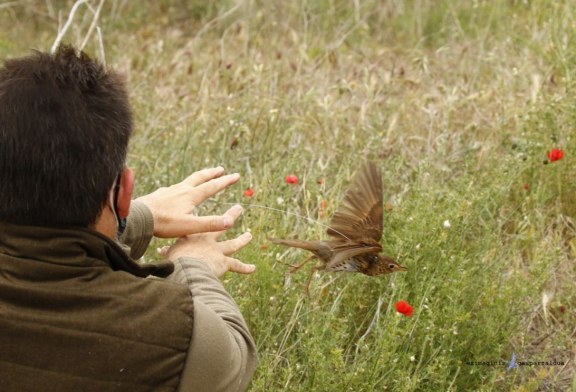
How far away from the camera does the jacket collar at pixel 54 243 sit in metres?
1.99

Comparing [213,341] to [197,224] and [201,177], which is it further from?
[201,177]

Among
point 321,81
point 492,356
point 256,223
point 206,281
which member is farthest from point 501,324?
point 321,81

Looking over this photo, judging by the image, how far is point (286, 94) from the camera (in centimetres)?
513

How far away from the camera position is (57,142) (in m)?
1.95

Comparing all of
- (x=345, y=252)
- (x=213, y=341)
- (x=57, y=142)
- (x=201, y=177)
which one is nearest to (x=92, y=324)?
(x=213, y=341)

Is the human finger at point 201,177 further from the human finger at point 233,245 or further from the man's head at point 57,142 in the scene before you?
the man's head at point 57,142

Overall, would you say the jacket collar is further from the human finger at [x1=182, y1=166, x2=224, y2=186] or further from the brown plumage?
the brown plumage

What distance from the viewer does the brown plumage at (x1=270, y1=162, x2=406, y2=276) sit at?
296cm

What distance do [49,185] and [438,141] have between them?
2855 mm

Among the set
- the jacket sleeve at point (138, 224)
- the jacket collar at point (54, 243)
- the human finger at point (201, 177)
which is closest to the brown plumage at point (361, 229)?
the human finger at point (201, 177)

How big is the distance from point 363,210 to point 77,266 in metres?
1.18

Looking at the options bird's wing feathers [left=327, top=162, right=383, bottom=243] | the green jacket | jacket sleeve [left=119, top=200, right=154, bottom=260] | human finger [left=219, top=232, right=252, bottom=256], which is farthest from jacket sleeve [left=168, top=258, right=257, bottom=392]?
bird's wing feathers [left=327, top=162, right=383, bottom=243]

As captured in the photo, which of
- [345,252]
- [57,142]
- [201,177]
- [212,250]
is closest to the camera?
[57,142]

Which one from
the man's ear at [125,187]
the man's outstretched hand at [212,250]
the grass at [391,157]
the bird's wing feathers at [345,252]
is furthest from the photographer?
the grass at [391,157]
